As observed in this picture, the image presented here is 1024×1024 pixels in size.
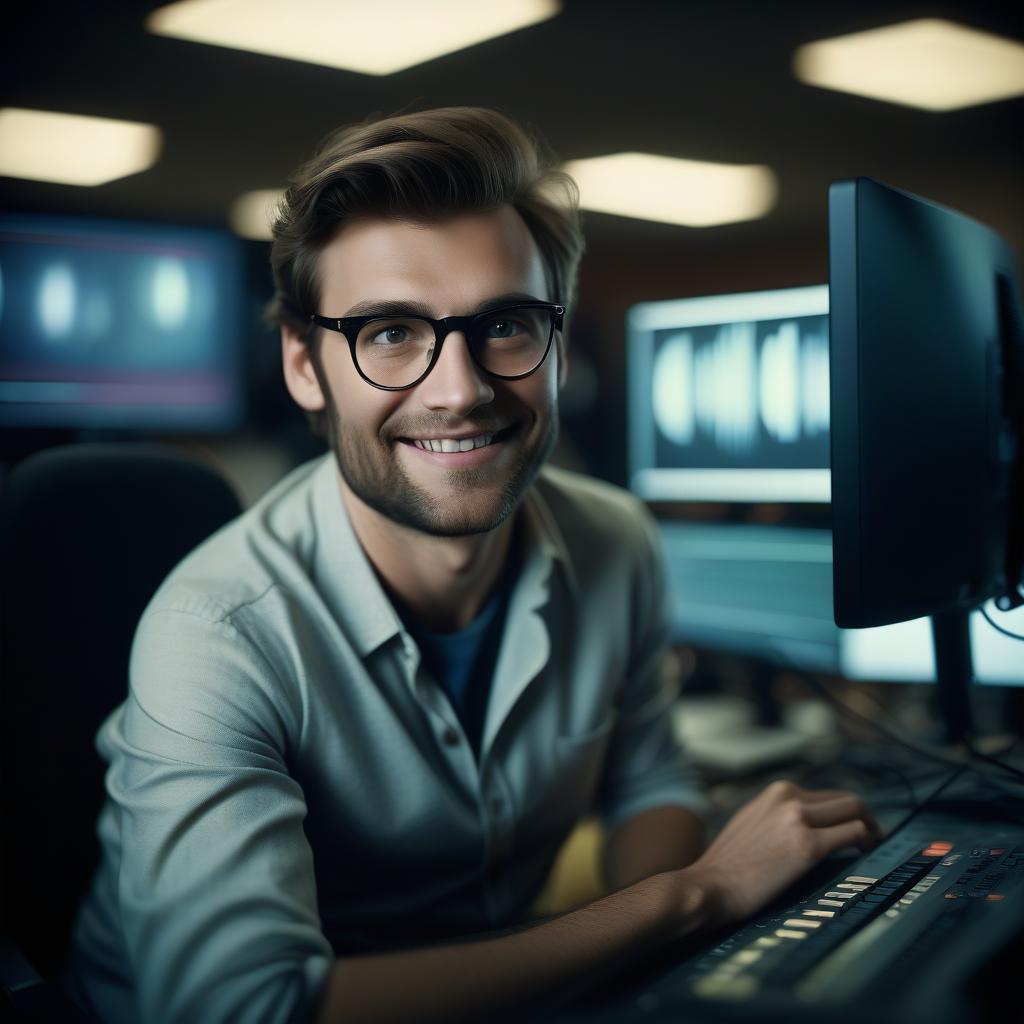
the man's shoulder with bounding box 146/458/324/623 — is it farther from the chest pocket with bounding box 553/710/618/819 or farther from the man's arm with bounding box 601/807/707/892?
the man's arm with bounding box 601/807/707/892

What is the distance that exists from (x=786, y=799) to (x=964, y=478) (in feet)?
1.06

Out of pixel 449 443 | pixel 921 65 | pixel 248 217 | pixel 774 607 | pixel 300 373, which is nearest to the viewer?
pixel 449 443

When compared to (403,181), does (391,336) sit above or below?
below

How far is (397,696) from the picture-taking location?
2.65ft

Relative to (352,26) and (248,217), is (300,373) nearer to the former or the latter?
(352,26)

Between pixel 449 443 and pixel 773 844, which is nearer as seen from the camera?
pixel 773 844

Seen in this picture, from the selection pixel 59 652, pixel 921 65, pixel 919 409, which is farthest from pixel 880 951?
pixel 921 65

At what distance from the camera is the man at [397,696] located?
0.57 m

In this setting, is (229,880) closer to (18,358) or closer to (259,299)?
(18,358)

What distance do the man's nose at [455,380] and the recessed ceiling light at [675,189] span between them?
561mm

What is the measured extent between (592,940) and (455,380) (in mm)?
426

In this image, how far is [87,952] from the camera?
80 cm

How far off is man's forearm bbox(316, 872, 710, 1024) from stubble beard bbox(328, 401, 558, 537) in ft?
1.11

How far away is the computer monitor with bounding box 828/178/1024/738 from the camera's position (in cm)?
66
